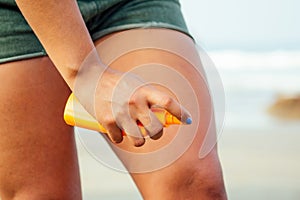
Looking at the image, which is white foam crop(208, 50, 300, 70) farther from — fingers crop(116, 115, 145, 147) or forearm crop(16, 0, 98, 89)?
fingers crop(116, 115, 145, 147)

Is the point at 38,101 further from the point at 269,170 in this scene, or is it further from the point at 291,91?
the point at 291,91

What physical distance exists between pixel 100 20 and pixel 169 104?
674 mm

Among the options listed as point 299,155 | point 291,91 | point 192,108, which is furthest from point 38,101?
point 291,91

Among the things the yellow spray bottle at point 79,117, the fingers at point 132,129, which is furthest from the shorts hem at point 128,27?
the fingers at point 132,129

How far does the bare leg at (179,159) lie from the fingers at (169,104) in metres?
0.44

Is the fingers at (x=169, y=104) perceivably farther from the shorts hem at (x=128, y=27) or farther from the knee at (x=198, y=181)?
the shorts hem at (x=128, y=27)

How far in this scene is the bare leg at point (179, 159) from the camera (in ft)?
6.00

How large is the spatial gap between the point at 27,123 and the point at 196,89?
16.2 inches

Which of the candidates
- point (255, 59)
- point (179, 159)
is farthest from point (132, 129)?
point (255, 59)

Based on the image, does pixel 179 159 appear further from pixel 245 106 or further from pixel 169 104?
pixel 245 106

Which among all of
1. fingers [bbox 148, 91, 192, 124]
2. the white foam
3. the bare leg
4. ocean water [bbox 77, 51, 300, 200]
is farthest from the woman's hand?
the white foam

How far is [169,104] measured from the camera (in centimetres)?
136

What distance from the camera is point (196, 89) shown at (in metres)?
1.89

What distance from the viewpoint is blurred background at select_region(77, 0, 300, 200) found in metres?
5.09
